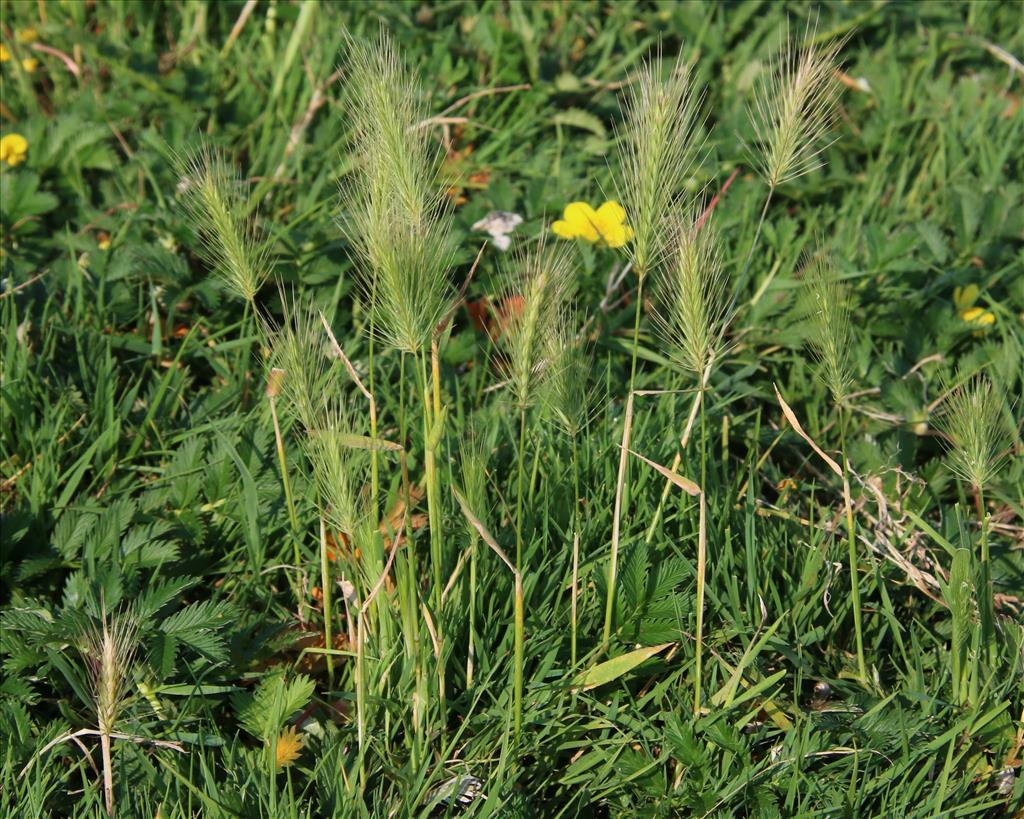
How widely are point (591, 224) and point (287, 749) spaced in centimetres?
125

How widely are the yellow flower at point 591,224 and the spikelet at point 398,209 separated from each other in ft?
2.53

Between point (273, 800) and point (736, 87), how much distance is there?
90.4 inches

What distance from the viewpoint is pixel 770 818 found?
169 cm

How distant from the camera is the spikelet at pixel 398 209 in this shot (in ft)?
5.24

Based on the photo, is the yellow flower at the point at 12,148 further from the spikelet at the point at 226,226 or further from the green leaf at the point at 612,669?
the green leaf at the point at 612,669

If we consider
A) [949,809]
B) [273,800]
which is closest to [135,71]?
[273,800]

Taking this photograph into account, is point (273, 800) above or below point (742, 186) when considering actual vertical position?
below

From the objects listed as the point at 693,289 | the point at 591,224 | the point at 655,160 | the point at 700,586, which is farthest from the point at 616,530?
the point at 591,224

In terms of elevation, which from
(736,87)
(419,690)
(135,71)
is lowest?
(419,690)

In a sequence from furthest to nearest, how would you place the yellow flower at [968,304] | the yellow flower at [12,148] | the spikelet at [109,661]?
the yellow flower at [12,148]
the yellow flower at [968,304]
the spikelet at [109,661]

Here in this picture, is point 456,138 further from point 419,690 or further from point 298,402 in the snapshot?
point 419,690

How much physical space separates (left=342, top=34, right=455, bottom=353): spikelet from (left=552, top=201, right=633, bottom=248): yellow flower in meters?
0.77

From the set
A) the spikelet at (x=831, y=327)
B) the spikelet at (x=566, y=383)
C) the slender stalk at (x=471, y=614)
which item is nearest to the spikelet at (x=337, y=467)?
the slender stalk at (x=471, y=614)

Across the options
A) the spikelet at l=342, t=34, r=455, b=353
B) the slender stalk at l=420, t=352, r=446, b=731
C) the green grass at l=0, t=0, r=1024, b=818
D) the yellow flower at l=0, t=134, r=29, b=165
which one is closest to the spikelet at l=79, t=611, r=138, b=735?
the green grass at l=0, t=0, r=1024, b=818
